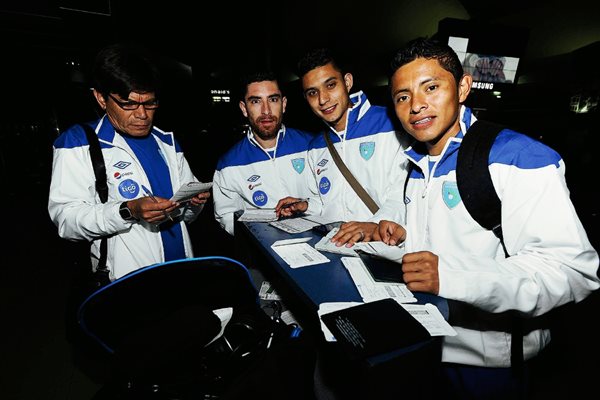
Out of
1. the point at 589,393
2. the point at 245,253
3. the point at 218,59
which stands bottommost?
the point at 589,393

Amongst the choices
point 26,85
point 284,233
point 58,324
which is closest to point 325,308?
point 284,233

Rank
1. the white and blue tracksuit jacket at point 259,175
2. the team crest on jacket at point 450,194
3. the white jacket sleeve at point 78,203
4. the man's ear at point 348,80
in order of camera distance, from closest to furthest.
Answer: the team crest on jacket at point 450,194 < the white jacket sleeve at point 78,203 < the man's ear at point 348,80 < the white and blue tracksuit jacket at point 259,175

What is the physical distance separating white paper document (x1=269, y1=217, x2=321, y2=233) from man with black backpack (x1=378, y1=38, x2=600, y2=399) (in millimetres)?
518

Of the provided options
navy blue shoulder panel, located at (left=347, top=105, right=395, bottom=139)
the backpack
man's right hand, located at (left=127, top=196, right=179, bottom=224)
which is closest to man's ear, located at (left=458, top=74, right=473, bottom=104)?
the backpack

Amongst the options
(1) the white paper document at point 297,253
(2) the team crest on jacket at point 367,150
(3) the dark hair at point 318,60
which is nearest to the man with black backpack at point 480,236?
(1) the white paper document at point 297,253

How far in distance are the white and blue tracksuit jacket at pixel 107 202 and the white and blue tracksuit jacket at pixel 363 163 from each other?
121 centimetres

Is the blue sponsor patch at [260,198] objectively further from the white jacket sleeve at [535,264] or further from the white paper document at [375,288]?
the white jacket sleeve at [535,264]

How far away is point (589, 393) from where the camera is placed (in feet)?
7.04

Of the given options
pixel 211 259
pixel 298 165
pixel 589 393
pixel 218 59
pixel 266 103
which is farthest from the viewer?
pixel 218 59

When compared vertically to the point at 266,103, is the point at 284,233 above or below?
below

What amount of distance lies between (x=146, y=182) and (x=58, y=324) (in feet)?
7.43

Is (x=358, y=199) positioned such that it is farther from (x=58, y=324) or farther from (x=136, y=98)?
(x=58, y=324)

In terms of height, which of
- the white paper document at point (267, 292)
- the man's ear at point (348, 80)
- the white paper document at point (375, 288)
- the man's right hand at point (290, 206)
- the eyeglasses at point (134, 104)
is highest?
the man's ear at point (348, 80)

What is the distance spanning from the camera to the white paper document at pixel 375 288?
3.61 feet
